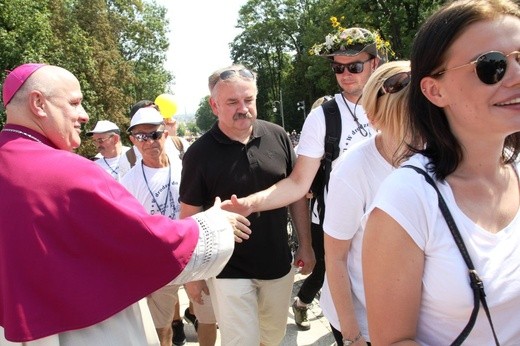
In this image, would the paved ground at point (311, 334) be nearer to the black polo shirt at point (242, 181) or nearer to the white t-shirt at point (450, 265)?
the black polo shirt at point (242, 181)

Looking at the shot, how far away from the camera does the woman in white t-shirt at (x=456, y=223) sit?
1347 mm

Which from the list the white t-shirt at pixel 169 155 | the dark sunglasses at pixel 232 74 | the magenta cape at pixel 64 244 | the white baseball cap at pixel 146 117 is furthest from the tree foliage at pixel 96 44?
the magenta cape at pixel 64 244

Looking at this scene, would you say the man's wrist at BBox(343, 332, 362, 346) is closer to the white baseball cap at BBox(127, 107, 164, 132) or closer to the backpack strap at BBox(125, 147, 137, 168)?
the white baseball cap at BBox(127, 107, 164, 132)

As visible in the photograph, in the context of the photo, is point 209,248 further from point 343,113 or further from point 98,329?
point 343,113

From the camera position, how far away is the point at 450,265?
1332 millimetres

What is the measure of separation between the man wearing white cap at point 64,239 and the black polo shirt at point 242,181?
1.00 metres

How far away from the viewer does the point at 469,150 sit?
153cm

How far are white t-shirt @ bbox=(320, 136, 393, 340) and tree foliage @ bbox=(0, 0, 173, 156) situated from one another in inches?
674

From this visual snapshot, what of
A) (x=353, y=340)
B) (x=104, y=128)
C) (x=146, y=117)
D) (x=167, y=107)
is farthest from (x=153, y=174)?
(x=353, y=340)

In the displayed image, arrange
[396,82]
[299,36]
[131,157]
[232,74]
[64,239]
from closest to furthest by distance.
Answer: [64,239], [396,82], [232,74], [131,157], [299,36]

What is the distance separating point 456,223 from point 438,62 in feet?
1.64

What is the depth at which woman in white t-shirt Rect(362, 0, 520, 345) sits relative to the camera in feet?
4.42

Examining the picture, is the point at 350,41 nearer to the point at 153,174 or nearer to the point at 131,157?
the point at 153,174

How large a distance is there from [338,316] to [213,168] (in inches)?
54.0
